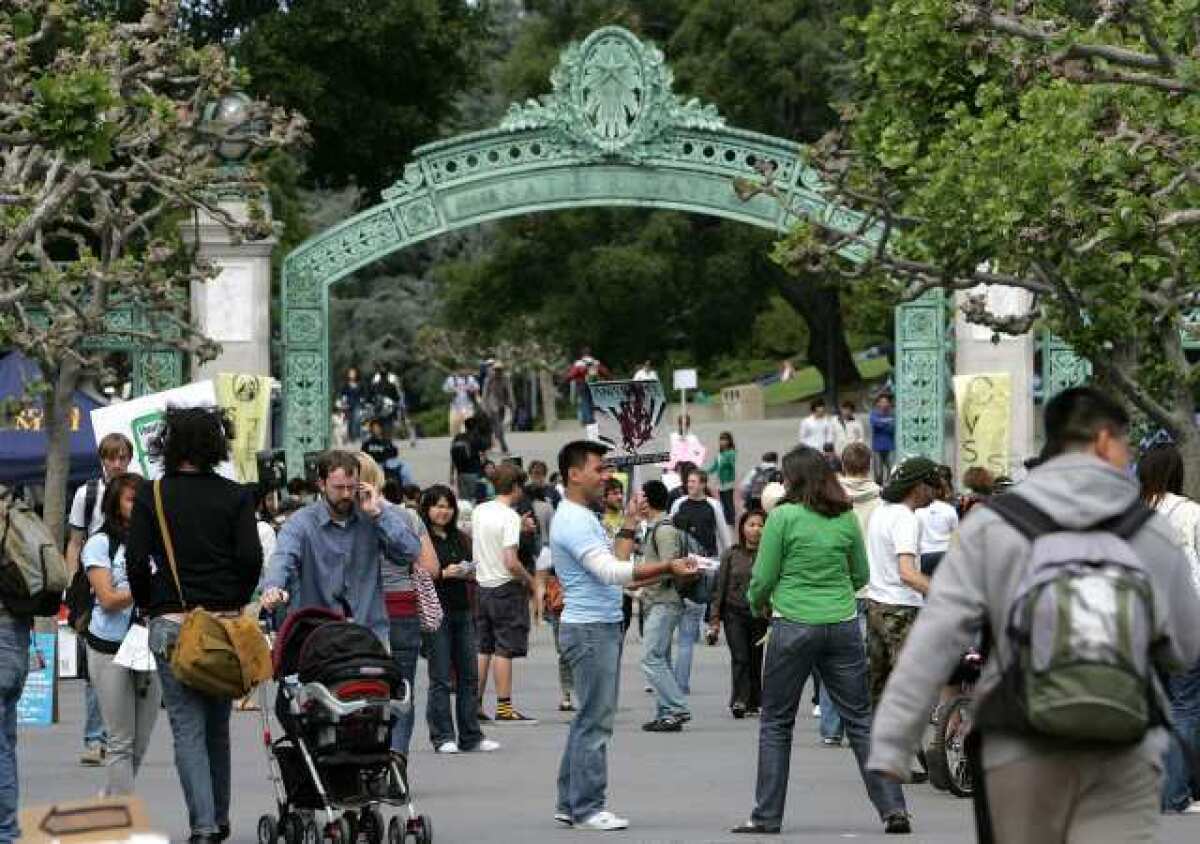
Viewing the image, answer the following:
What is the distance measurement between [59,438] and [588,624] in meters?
15.9

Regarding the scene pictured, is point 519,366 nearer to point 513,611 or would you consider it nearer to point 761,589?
point 513,611

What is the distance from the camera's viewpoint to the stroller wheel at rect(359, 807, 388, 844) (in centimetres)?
1226

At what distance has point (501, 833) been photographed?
13750 millimetres

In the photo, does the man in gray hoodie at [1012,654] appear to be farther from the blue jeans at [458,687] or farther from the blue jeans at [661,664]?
the blue jeans at [661,664]

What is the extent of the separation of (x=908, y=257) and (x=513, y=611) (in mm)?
7608

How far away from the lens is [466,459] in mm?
38406

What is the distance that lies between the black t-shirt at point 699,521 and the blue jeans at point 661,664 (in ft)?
10.1

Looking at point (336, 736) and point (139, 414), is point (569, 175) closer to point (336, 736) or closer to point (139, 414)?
point (139, 414)

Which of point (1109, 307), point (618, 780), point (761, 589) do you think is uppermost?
point (1109, 307)

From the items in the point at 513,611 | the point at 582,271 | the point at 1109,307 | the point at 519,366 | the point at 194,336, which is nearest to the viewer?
the point at 513,611

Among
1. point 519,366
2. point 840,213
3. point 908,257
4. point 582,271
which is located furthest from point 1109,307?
point 519,366

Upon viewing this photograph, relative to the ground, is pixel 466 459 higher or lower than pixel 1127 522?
higher

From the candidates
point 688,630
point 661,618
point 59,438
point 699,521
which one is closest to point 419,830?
point 661,618

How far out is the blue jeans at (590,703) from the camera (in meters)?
13.5
